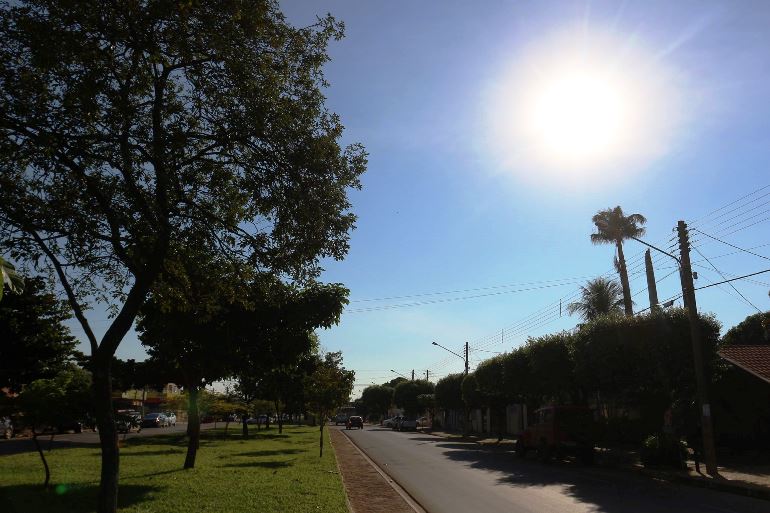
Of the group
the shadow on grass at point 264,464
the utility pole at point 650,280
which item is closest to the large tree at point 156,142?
the shadow on grass at point 264,464

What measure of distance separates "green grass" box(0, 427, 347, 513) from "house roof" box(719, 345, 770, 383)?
16.6 meters

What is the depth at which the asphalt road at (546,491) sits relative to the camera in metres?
12.2

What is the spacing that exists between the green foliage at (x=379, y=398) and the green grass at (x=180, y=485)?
94077 mm

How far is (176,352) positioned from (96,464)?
15.8 feet

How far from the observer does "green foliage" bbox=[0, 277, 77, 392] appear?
24047 mm

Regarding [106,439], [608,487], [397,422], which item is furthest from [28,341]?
[397,422]

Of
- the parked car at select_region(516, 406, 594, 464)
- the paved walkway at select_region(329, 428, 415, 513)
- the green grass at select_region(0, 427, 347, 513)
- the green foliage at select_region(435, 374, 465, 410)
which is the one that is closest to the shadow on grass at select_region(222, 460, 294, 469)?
the green grass at select_region(0, 427, 347, 513)

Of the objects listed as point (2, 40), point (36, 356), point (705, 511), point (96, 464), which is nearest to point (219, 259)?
point (2, 40)

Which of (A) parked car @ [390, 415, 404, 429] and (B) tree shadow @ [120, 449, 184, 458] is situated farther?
(A) parked car @ [390, 415, 404, 429]

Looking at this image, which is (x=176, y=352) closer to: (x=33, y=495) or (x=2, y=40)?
(x=33, y=495)

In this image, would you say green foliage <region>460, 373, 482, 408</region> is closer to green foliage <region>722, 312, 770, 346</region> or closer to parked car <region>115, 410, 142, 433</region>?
green foliage <region>722, 312, 770, 346</region>

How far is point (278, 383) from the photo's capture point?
3775cm

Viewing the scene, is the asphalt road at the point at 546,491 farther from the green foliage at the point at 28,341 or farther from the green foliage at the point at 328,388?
the green foliage at the point at 28,341

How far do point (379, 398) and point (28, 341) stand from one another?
94212 mm
